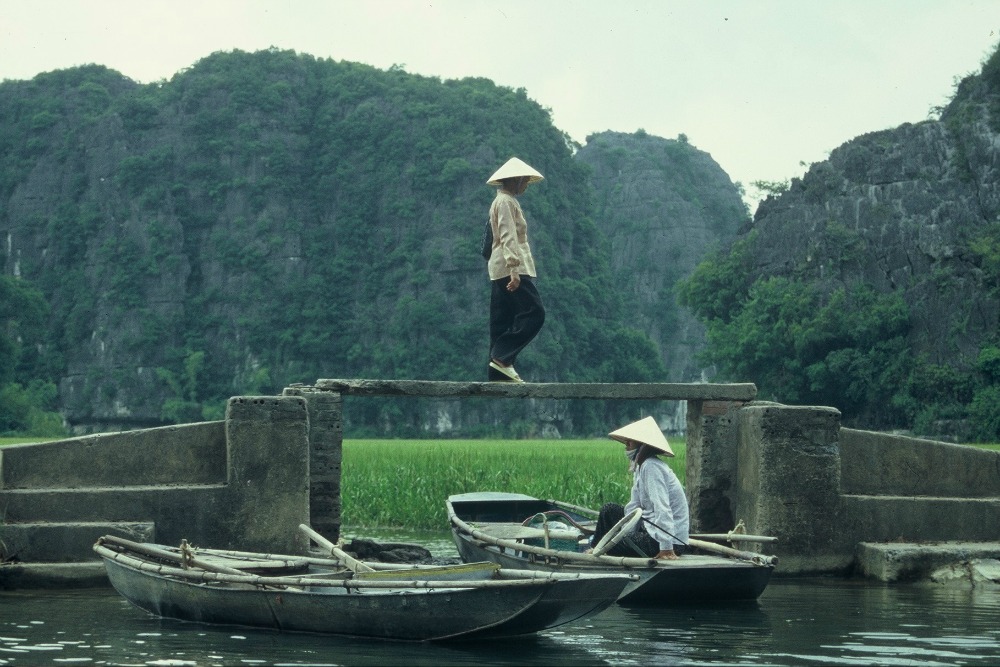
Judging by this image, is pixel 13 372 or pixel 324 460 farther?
pixel 13 372

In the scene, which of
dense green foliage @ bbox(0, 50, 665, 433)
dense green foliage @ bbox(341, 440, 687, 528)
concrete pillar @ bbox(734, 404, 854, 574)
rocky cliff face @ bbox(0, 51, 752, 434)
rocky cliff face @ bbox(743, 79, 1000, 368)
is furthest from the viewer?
dense green foliage @ bbox(0, 50, 665, 433)

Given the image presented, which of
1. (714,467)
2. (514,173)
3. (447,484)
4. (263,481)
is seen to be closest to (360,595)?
(263,481)

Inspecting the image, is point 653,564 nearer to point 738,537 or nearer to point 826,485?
point 738,537

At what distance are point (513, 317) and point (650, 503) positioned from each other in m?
2.33

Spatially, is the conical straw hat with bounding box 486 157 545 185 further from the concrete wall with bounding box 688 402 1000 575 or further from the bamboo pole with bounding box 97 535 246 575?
the bamboo pole with bounding box 97 535 246 575

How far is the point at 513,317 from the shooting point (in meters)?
10.4

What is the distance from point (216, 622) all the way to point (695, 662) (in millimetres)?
2838

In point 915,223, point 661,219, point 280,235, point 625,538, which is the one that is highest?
point 661,219

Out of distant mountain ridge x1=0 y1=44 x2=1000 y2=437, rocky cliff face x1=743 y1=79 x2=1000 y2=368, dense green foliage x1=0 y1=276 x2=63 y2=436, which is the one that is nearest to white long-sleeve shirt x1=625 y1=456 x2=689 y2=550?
rocky cliff face x1=743 y1=79 x2=1000 y2=368

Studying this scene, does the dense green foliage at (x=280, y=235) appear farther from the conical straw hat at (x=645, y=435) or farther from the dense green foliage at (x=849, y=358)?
the conical straw hat at (x=645, y=435)

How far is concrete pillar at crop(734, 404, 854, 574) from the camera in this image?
33.6 feet

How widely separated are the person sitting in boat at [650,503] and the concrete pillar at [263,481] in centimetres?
233

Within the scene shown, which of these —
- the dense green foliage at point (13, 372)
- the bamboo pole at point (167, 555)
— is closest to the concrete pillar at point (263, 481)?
the bamboo pole at point (167, 555)

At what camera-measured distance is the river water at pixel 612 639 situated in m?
6.98
